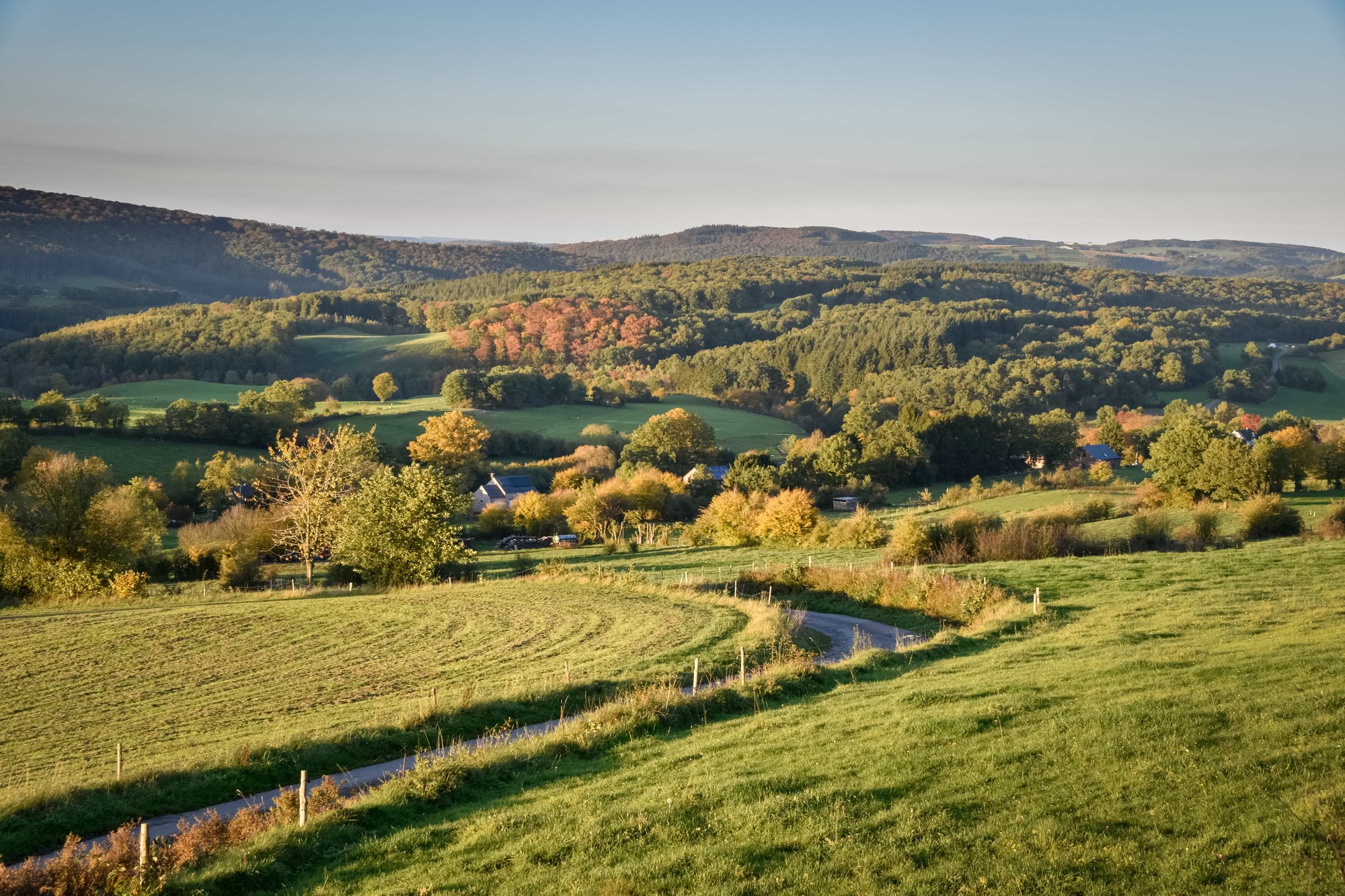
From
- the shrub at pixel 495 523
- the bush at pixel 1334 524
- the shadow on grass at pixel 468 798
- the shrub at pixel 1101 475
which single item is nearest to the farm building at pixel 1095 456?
the shrub at pixel 1101 475

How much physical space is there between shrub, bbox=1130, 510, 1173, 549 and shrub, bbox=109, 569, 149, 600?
137 ft

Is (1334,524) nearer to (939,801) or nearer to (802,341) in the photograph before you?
(939,801)

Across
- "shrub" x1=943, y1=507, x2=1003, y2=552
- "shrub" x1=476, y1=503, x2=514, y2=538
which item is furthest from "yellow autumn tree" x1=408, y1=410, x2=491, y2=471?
"shrub" x1=943, y1=507, x2=1003, y2=552

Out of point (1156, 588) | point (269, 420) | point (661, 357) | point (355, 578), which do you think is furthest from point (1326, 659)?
point (661, 357)

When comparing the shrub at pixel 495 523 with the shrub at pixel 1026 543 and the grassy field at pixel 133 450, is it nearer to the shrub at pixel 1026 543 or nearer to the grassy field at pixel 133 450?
the grassy field at pixel 133 450

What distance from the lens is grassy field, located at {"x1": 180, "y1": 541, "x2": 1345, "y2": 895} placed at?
8.39m

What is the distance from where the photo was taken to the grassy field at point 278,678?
15.1 metres

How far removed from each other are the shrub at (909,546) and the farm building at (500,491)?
43.6m

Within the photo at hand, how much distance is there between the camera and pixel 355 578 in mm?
44250

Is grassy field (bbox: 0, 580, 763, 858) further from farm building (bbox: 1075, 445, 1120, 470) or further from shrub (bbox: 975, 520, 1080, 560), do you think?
farm building (bbox: 1075, 445, 1120, 470)

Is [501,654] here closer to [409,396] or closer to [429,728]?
[429,728]

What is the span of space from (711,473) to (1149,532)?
158ft

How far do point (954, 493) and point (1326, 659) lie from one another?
56000 millimetres

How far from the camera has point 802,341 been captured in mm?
147500
